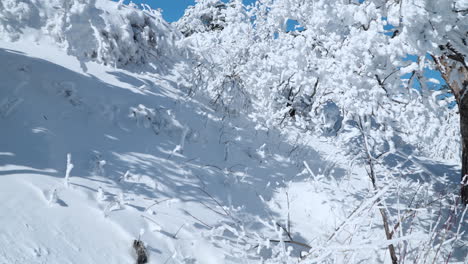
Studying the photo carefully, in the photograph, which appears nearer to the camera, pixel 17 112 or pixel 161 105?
pixel 17 112

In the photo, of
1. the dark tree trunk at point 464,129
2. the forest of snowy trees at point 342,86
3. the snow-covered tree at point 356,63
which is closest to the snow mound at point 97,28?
the forest of snowy trees at point 342,86

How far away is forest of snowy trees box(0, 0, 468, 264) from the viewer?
5.96ft

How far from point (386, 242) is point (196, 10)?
13.5 meters

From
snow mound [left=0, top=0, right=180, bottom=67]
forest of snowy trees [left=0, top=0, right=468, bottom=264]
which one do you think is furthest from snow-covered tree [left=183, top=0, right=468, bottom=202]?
snow mound [left=0, top=0, right=180, bottom=67]

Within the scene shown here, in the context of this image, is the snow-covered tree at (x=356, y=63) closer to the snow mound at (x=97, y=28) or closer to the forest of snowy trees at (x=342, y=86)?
the forest of snowy trees at (x=342, y=86)

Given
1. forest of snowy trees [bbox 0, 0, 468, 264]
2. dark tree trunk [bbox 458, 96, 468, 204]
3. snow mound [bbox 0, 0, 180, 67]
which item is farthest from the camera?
dark tree trunk [bbox 458, 96, 468, 204]

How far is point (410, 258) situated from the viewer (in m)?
2.46

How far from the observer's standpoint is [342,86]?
12.2 feet

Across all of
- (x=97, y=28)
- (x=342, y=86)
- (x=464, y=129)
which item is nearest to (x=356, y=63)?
(x=342, y=86)

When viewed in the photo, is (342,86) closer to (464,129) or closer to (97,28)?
(464,129)

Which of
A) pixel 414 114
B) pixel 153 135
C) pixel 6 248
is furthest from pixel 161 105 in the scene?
pixel 414 114

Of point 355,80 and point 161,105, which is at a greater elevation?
point 355,80

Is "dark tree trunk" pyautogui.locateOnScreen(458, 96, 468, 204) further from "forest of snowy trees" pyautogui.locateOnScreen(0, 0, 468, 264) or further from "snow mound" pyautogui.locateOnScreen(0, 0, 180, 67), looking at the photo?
"snow mound" pyautogui.locateOnScreen(0, 0, 180, 67)

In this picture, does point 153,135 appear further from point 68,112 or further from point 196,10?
point 196,10
